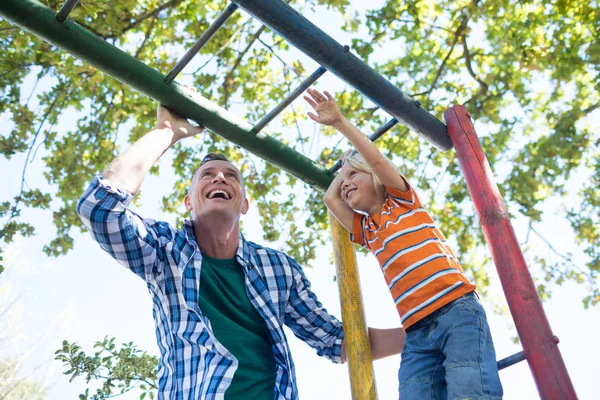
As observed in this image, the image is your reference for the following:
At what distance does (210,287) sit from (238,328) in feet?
0.69

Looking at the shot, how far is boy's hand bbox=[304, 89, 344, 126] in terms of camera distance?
2.10 meters

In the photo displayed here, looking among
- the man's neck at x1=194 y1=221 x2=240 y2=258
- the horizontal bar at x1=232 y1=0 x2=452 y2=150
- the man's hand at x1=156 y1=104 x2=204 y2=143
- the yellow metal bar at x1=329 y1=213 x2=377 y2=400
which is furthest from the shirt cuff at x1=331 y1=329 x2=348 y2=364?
the man's hand at x1=156 y1=104 x2=204 y2=143

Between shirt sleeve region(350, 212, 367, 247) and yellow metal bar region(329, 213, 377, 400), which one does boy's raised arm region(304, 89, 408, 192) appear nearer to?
shirt sleeve region(350, 212, 367, 247)

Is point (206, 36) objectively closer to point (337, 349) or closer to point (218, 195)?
point (218, 195)

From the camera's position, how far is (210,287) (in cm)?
217

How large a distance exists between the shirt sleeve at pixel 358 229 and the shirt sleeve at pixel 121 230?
32.9 inches

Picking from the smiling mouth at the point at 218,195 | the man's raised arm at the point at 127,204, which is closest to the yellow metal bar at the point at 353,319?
the smiling mouth at the point at 218,195

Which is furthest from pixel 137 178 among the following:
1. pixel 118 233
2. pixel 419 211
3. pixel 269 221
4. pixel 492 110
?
pixel 492 110

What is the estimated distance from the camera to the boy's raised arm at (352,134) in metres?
2.10

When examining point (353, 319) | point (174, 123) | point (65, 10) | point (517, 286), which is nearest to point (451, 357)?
point (517, 286)

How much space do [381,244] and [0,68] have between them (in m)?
3.64

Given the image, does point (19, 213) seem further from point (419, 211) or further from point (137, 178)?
point (419, 211)

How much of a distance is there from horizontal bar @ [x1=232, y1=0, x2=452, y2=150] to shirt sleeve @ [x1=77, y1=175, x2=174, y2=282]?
787 mm

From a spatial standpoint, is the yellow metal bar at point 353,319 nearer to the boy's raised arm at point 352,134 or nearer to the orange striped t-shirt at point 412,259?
the orange striped t-shirt at point 412,259
